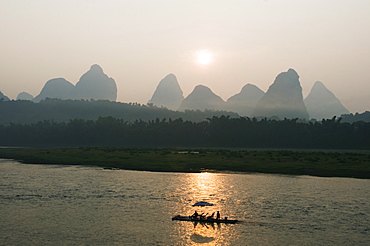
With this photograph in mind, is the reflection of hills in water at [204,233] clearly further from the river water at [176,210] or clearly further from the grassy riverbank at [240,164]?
the grassy riverbank at [240,164]

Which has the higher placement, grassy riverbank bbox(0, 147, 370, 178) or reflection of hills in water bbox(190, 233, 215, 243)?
grassy riverbank bbox(0, 147, 370, 178)

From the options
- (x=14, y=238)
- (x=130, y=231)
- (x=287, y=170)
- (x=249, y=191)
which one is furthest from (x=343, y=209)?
(x=287, y=170)

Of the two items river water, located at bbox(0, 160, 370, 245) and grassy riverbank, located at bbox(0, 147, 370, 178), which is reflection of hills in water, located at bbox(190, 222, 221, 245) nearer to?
river water, located at bbox(0, 160, 370, 245)

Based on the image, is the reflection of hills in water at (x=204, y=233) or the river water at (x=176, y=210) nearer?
the reflection of hills in water at (x=204, y=233)

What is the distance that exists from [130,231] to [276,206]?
63.5 feet

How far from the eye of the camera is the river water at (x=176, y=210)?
121 feet

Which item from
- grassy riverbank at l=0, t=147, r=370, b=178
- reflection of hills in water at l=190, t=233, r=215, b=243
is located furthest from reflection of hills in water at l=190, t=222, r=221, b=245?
grassy riverbank at l=0, t=147, r=370, b=178

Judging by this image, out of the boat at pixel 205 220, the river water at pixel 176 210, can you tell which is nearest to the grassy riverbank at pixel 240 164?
the river water at pixel 176 210

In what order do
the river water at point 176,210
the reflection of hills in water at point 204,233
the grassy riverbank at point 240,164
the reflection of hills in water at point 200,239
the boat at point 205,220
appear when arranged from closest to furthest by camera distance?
1. the reflection of hills in water at point 200,239
2. the reflection of hills in water at point 204,233
3. the river water at point 176,210
4. the boat at point 205,220
5. the grassy riverbank at point 240,164

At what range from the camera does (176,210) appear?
157 ft

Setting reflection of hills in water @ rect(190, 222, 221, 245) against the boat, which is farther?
the boat

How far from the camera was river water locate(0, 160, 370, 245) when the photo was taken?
3688cm

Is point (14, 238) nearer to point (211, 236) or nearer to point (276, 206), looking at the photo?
point (211, 236)

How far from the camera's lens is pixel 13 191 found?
59.8 m
